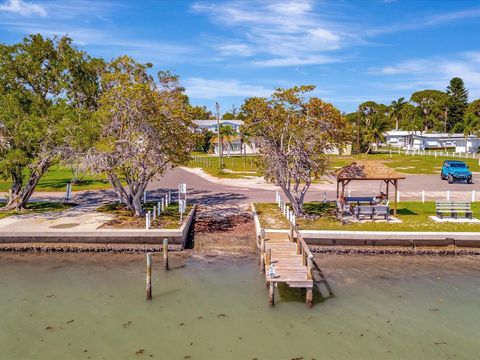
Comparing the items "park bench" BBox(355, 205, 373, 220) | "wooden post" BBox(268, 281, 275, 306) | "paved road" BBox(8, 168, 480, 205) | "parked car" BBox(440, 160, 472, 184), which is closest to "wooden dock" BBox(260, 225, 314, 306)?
"wooden post" BBox(268, 281, 275, 306)

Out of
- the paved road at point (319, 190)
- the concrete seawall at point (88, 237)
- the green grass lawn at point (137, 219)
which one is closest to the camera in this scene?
the concrete seawall at point (88, 237)

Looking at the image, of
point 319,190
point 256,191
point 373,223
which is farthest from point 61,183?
point 373,223

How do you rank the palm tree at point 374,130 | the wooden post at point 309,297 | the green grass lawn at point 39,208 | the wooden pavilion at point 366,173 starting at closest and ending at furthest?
the wooden post at point 309,297
the wooden pavilion at point 366,173
the green grass lawn at point 39,208
the palm tree at point 374,130

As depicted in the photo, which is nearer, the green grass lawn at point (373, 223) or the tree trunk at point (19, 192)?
the green grass lawn at point (373, 223)

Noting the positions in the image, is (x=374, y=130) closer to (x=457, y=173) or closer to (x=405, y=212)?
(x=457, y=173)

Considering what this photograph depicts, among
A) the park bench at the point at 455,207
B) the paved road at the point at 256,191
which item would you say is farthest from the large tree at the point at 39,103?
the park bench at the point at 455,207

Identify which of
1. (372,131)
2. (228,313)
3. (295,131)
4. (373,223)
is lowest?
(228,313)

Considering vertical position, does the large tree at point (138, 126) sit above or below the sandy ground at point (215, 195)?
above

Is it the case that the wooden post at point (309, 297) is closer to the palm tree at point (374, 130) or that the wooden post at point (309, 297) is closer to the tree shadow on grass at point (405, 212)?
the tree shadow on grass at point (405, 212)
